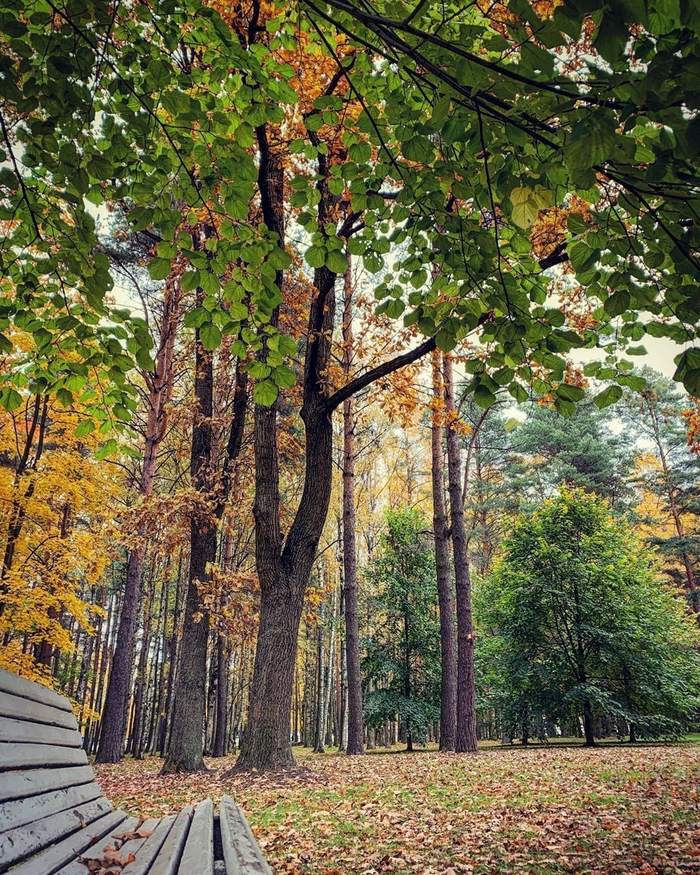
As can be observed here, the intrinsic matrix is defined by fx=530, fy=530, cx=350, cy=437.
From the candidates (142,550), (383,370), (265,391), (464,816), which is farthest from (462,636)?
(265,391)

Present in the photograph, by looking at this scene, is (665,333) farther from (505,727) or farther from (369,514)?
(369,514)

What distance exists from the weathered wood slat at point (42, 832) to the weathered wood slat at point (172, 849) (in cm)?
36

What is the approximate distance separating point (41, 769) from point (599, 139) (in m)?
2.86

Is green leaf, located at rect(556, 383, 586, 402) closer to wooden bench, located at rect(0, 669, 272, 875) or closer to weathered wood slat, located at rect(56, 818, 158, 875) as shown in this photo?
wooden bench, located at rect(0, 669, 272, 875)

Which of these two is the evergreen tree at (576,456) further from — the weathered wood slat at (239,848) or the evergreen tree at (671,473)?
the weathered wood slat at (239,848)

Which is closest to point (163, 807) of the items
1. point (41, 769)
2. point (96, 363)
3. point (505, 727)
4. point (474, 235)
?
point (41, 769)

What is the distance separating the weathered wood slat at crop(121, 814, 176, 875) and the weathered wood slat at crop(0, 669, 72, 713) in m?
0.76

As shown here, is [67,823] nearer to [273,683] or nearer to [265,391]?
[265,391]

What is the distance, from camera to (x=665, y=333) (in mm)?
2439

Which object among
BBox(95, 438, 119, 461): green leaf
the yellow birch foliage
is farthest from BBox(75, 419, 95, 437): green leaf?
the yellow birch foliage

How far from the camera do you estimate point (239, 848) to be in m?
1.96

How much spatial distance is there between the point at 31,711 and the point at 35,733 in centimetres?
10

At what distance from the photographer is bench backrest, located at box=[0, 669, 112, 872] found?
1.70m

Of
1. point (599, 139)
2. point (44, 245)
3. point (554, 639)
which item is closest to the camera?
point (599, 139)
